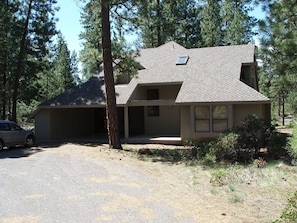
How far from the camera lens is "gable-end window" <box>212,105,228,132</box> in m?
17.9

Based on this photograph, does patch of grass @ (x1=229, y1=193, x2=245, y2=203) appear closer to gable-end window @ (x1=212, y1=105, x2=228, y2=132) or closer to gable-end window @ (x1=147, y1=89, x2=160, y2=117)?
gable-end window @ (x1=212, y1=105, x2=228, y2=132)

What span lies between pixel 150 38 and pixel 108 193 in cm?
2958

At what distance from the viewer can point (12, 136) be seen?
1689 centimetres

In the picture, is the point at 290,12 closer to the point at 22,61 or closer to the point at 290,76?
the point at 290,76

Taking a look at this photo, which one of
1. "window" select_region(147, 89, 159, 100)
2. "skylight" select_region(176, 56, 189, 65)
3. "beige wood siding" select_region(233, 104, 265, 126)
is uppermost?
"skylight" select_region(176, 56, 189, 65)

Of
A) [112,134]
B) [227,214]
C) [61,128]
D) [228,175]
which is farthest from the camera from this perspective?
[61,128]

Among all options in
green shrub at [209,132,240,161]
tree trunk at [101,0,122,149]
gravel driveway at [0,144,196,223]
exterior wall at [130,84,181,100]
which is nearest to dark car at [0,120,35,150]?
gravel driveway at [0,144,196,223]

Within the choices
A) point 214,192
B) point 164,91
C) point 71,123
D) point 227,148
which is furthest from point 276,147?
point 71,123

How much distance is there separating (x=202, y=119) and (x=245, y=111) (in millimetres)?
2225

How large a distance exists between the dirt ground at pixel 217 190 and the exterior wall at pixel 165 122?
28.3 ft

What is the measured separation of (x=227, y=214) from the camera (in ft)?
20.7

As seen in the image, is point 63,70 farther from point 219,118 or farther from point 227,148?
point 227,148

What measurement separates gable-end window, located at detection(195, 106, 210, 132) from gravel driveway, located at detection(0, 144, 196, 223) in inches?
243

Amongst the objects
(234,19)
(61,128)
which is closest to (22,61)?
(61,128)
